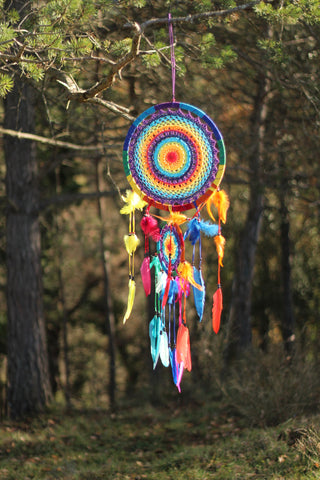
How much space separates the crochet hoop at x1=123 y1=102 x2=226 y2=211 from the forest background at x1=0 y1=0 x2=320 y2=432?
19.5 inches

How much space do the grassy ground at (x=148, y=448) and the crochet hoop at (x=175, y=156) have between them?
114 inches

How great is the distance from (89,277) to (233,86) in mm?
4203

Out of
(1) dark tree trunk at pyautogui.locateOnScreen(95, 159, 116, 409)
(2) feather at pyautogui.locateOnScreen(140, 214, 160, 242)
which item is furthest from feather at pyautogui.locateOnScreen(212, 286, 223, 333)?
(1) dark tree trunk at pyautogui.locateOnScreen(95, 159, 116, 409)

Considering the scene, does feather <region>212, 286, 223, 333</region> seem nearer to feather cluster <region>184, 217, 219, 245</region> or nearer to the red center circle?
feather cluster <region>184, 217, 219, 245</region>

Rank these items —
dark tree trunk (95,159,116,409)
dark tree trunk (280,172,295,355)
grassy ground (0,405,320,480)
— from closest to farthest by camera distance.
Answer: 1. grassy ground (0,405,320,480)
2. dark tree trunk (280,172,295,355)
3. dark tree trunk (95,159,116,409)

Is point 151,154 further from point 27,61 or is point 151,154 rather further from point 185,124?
point 27,61

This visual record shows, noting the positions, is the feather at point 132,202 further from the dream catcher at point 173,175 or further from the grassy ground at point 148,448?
the grassy ground at point 148,448

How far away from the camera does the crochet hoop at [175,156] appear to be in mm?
4137

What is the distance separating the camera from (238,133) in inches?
326

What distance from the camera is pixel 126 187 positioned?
8625 millimetres

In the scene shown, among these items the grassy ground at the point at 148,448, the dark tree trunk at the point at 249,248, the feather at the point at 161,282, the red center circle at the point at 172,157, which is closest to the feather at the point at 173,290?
the feather at the point at 161,282

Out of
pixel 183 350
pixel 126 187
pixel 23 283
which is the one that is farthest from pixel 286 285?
pixel 183 350

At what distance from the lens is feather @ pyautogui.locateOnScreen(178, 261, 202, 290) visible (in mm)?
4230

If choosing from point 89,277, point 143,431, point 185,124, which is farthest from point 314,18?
point 89,277
